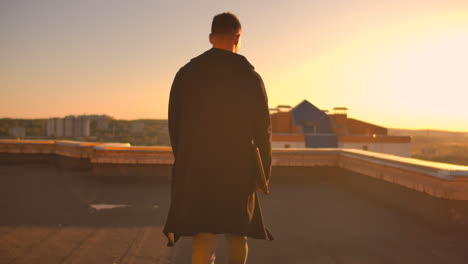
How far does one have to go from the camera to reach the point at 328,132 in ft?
192

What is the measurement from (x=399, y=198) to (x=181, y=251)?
3413mm

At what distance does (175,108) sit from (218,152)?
1.35 ft

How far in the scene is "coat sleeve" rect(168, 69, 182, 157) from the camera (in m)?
1.96

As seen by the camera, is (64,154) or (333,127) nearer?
(64,154)

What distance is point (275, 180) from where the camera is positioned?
7.15 m

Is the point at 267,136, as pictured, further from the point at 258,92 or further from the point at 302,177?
the point at 302,177

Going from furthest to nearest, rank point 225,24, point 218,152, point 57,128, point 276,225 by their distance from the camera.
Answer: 1. point 57,128
2. point 276,225
3. point 225,24
4. point 218,152

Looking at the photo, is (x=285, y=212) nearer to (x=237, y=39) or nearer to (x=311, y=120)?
(x=237, y=39)

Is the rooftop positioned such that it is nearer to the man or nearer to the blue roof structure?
the man

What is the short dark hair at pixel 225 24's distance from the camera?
197 cm

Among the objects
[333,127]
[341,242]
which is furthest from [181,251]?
[333,127]

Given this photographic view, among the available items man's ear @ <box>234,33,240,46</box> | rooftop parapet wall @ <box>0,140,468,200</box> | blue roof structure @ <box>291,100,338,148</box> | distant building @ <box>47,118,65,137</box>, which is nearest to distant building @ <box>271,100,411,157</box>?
blue roof structure @ <box>291,100,338,148</box>

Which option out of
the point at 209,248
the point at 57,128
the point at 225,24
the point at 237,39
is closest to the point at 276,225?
the point at 209,248

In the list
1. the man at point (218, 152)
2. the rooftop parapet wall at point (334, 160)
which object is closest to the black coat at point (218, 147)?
the man at point (218, 152)
